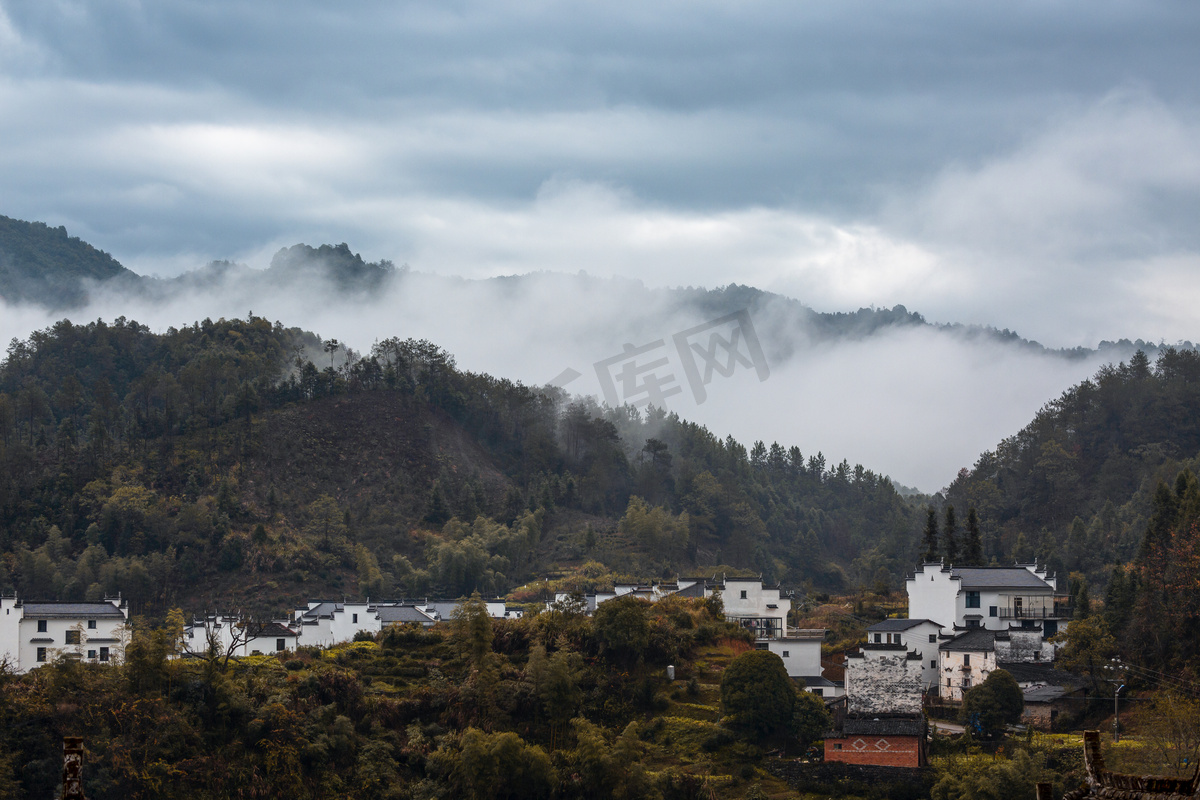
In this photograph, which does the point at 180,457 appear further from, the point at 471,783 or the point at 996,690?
the point at 996,690

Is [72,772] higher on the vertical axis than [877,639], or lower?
higher

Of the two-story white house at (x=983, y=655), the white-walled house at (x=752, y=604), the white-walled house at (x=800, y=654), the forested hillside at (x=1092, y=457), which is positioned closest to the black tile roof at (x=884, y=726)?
the two-story white house at (x=983, y=655)

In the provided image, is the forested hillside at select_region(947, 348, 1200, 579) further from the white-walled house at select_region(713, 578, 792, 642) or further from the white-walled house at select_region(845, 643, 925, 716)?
the white-walled house at select_region(845, 643, 925, 716)

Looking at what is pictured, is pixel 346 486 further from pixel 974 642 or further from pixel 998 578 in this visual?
pixel 974 642

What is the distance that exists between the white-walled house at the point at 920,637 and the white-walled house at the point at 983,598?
2784 mm

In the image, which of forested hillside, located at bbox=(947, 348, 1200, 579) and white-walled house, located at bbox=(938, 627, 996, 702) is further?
forested hillside, located at bbox=(947, 348, 1200, 579)

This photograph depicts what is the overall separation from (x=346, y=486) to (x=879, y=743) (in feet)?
213

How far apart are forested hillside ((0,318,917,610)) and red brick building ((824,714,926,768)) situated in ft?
129

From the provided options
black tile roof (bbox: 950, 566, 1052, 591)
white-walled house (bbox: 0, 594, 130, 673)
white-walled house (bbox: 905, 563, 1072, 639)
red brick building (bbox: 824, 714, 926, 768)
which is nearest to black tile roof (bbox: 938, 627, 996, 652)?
white-walled house (bbox: 905, 563, 1072, 639)

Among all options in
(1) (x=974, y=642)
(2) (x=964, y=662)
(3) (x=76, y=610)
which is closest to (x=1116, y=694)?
(2) (x=964, y=662)

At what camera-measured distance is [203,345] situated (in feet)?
416

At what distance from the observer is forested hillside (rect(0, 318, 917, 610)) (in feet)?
288

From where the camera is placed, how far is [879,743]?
1838 inches


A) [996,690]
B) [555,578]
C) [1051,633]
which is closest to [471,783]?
[996,690]
